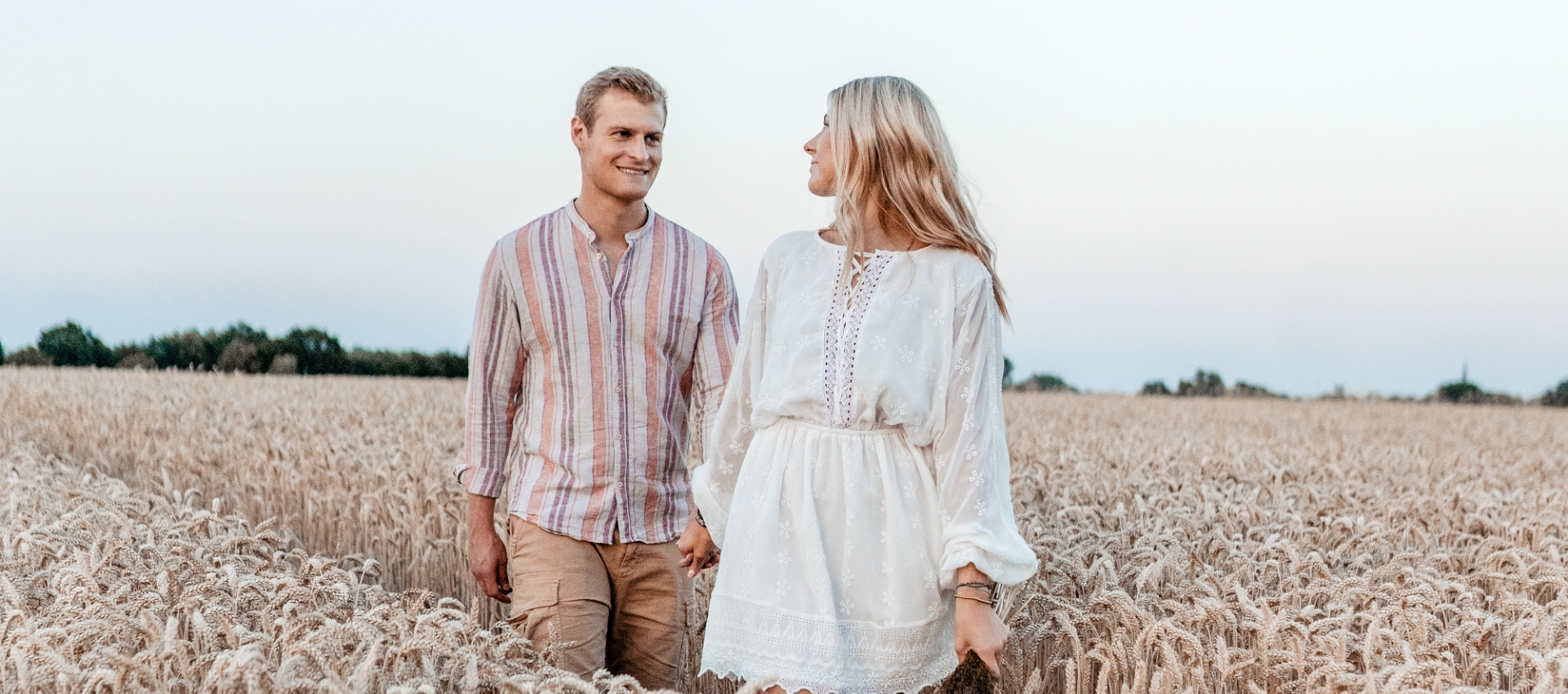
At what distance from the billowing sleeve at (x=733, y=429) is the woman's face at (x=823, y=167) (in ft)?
0.95

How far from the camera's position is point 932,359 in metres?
2.51

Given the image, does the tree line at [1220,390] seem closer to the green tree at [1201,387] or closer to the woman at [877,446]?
the green tree at [1201,387]

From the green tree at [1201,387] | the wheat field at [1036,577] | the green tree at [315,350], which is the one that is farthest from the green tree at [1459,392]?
the green tree at [315,350]

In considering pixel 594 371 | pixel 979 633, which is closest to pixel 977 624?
pixel 979 633

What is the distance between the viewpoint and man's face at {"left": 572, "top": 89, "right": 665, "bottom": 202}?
11.0ft

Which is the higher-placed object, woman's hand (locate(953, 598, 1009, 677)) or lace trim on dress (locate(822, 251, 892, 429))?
lace trim on dress (locate(822, 251, 892, 429))

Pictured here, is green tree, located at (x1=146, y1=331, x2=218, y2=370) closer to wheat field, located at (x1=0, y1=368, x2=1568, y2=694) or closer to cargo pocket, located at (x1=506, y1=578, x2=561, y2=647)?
wheat field, located at (x1=0, y1=368, x2=1568, y2=694)

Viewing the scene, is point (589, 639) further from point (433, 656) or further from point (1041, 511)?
point (1041, 511)

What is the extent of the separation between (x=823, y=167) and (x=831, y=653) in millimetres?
1099

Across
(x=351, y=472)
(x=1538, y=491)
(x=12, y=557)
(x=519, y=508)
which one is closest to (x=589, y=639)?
(x=519, y=508)

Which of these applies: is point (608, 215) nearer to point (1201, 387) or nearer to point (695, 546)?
point (695, 546)

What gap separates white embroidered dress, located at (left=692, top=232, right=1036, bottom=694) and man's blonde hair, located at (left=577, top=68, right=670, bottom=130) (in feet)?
3.72

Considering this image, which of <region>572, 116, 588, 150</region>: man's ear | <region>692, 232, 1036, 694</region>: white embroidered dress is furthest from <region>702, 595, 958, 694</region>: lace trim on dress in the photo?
<region>572, 116, 588, 150</region>: man's ear

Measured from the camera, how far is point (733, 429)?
2807 mm
